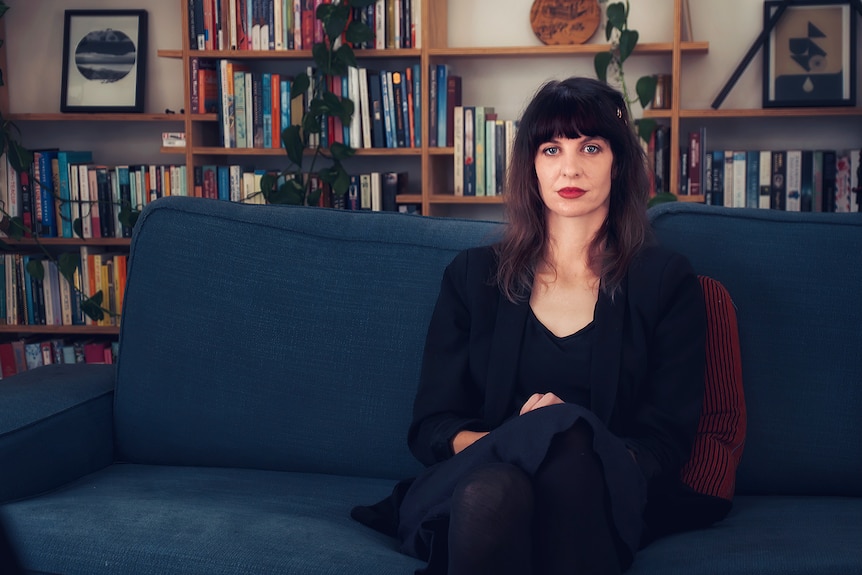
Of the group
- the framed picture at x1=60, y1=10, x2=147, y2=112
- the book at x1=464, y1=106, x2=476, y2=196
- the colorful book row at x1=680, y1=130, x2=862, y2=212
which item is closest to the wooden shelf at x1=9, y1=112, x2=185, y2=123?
the framed picture at x1=60, y1=10, x2=147, y2=112

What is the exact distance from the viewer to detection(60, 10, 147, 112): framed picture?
377cm

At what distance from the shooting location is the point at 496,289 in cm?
167

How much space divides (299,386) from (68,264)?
207cm

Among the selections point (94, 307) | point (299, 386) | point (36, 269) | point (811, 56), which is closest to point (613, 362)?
point (299, 386)

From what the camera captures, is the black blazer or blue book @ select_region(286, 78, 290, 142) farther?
blue book @ select_region(286, 78, 290, 142)

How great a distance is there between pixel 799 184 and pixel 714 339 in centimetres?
198

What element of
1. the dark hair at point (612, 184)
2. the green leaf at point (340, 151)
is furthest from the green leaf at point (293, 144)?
the dark hair at point (612, 184)

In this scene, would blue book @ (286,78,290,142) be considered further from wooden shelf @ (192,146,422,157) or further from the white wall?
the white wall

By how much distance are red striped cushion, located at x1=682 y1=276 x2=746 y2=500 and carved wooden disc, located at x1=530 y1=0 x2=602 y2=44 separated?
83.0 inches

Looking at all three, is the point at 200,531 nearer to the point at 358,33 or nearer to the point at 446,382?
the point at 446,382

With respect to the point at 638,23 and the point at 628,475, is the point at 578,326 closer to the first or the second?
the point at 628,475

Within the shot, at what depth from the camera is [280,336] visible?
1.85m

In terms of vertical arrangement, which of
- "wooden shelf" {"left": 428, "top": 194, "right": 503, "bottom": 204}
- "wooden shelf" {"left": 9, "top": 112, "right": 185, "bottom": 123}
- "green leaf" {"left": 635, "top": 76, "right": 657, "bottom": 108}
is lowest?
"wooden shelf" {"left": 428, "top": 194, "right": 503, "bottom": 204}

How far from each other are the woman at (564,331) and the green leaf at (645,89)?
5.54 ft
